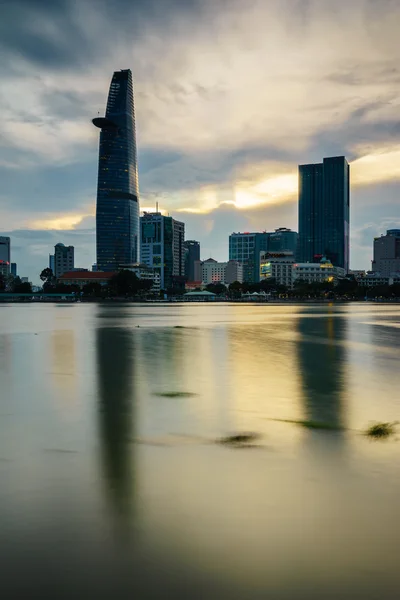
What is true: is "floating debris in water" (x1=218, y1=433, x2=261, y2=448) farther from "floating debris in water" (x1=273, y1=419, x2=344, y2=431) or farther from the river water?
"floating debris in water" (x1=273, y1=419, x2=344, y2=431)

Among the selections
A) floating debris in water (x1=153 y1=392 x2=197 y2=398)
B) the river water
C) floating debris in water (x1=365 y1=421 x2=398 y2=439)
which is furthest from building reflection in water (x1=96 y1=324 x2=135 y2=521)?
floating debris in water (x1=365 y1=421 x2=398 y2=439)

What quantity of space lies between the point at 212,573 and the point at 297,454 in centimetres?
542

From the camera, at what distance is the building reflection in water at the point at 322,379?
15.5m

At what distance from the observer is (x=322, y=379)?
22188 mm

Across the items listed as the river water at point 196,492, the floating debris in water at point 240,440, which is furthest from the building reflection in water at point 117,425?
the floating debris in water at point 240,440

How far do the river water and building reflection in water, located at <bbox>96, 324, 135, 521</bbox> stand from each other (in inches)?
1.9

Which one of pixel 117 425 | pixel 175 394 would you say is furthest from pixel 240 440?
pixel 175 394

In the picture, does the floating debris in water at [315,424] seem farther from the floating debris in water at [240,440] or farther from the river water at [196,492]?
the floating debris in water at [240,440]

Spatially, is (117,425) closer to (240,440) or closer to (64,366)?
(240,440)

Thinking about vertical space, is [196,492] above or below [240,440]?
above

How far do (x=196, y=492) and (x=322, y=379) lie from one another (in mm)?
14360

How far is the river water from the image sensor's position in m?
6.19

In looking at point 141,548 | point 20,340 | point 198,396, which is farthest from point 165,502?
point 20,340

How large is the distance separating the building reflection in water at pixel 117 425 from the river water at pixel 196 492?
0.16ft
